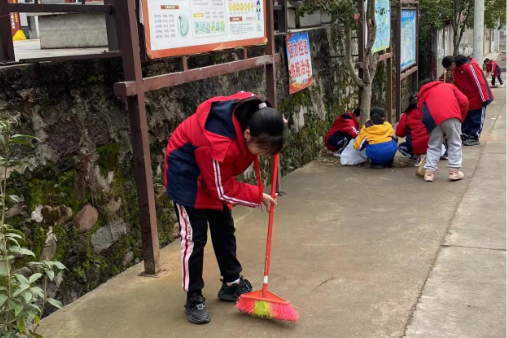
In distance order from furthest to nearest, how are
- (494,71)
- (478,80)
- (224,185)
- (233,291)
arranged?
(494,71)
(478,80)
(233,291)
(224,185)

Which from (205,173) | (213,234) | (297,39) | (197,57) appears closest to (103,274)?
(213,234)

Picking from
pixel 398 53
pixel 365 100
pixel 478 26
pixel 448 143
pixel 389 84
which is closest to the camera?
pixel 448 143

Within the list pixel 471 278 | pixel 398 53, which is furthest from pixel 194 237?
pixel 398 53

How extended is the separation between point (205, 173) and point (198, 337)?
880mm

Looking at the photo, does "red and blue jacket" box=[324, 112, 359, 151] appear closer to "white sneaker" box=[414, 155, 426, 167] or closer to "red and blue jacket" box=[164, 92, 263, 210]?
"white sneaker" box=[414, 155, 426, 167]

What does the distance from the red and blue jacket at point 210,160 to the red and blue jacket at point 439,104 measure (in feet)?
11.1

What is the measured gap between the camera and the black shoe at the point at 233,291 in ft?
11.7

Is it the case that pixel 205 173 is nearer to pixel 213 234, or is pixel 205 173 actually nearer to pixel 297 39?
pixel 213 234

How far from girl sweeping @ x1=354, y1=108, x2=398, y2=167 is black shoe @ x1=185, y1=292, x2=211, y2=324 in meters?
3.97

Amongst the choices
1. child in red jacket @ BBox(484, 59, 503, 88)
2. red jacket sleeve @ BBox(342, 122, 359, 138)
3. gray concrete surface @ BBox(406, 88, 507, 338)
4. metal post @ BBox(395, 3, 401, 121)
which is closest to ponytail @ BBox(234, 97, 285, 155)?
gray concrete surface @ BBox(406, 88, 507, 338)

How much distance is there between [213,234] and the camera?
3482 millimetres

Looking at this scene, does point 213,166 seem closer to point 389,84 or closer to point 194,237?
point 194,237

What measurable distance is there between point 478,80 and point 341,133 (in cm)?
212

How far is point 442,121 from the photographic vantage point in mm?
6043
